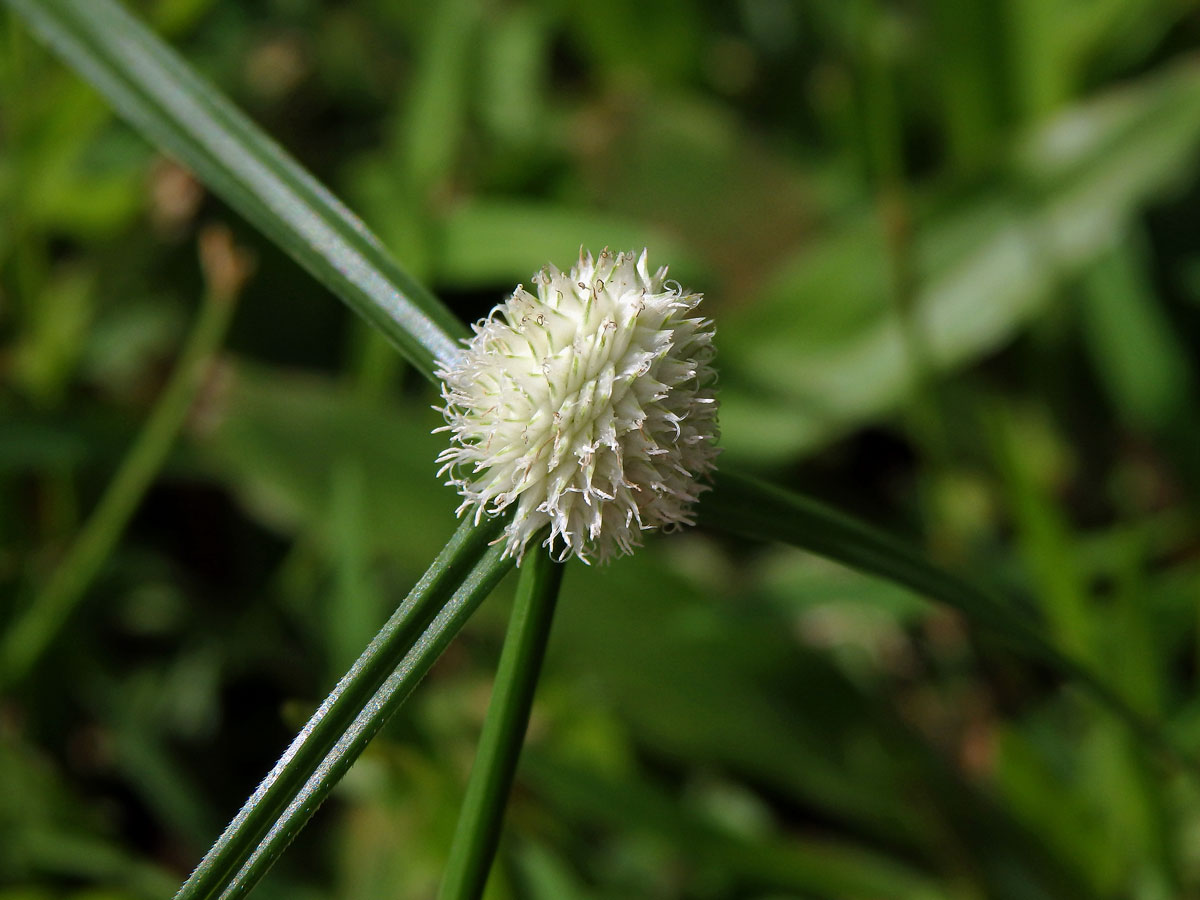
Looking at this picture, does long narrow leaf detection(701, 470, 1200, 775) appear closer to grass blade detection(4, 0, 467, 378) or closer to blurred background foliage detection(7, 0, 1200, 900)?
grass blade detection(4, 0, 467, 378)

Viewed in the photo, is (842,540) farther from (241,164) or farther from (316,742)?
(241,164)

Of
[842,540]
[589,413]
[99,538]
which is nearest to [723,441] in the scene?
[99,538]

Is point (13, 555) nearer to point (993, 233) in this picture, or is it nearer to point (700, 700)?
point (700, 700)

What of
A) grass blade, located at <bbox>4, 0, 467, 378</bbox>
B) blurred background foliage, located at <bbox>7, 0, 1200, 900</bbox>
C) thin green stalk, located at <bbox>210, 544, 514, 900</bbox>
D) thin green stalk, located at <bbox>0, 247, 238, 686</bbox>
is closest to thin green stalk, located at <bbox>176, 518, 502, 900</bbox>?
thin green stalk, located at <bbox>210, 544, 514, 900</bbox>

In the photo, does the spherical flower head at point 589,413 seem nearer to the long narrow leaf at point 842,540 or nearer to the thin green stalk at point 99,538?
the long narrow leaf at point 842,540

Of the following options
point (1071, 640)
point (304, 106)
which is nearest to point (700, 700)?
point (1071, 640)

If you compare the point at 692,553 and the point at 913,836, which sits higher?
the point at 692,553
